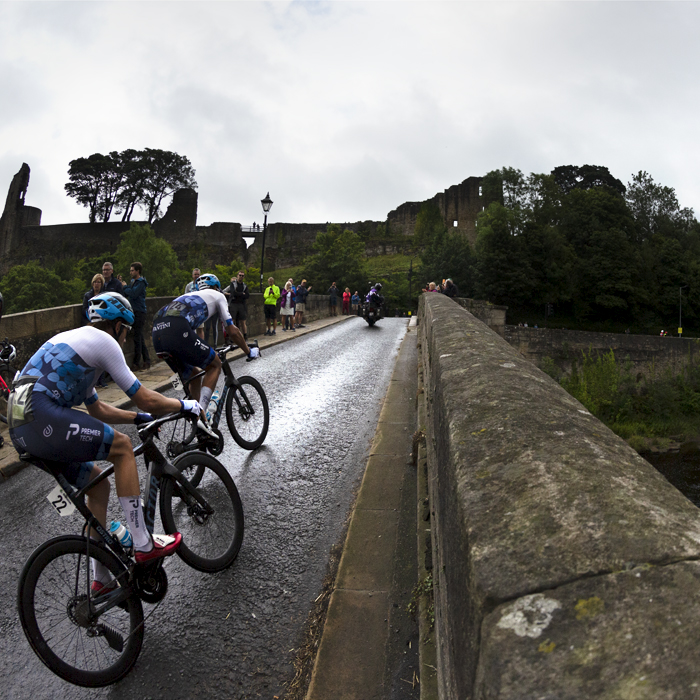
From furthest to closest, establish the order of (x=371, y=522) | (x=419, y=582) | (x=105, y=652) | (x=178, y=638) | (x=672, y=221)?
1. (x=672, y=221)
2. (x=371, y=522)
3. (x=419, y=582)
4. (x=178, y=638)
5. (x=105, y=652)

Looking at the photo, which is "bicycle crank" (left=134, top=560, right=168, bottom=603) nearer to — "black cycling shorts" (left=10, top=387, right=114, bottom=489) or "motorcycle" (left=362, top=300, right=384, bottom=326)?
"black cycling shorts" (left=10, top=387, right=114, bottom=489)

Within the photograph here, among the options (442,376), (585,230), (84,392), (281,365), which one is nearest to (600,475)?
(442,376)

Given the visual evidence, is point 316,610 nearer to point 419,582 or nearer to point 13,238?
point 419,582

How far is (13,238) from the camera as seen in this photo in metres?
76.9

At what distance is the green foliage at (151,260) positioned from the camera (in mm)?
59219

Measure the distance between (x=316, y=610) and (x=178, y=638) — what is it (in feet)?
2.23

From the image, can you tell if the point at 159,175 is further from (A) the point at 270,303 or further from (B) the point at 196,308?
(B) the point at 196,308

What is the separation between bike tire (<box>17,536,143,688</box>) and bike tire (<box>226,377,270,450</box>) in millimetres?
3240

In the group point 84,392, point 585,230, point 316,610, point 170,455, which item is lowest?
point 316,610

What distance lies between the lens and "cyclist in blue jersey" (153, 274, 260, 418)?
5.43 metres

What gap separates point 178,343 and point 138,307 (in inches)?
210

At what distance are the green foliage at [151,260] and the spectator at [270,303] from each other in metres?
40.2

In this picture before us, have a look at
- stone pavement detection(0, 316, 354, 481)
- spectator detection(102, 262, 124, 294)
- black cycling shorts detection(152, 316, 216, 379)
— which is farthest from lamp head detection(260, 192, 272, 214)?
black cycling shorts detection(152, 316, 216, 379)

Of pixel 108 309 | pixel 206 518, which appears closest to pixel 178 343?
pixel 206 518
